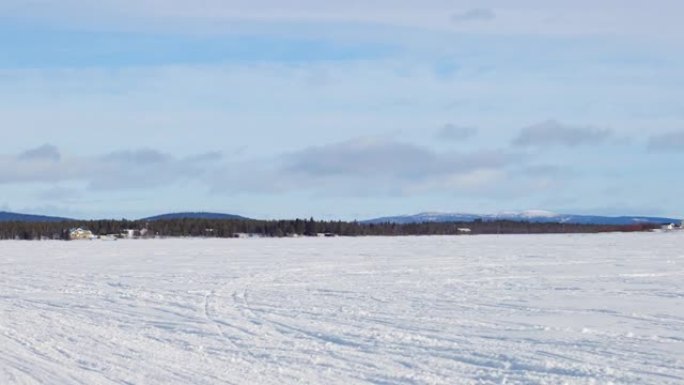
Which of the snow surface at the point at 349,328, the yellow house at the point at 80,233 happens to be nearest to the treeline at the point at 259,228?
the yellow house at the point at 80,233

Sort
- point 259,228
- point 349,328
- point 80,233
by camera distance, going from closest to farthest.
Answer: point 349,328
point 80,233
point 259,228

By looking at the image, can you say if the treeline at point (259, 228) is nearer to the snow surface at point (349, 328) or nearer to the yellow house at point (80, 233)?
the yellow house at point (80, 233)

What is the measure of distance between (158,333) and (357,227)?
299ft

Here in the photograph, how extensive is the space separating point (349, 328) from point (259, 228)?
305ft

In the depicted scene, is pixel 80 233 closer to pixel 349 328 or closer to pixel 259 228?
pixel 259 228

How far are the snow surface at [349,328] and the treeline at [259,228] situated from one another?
74.7 m

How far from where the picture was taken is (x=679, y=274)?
71.3 feet

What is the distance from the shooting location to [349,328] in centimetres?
1223

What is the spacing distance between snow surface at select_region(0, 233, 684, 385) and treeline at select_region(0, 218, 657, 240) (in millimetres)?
74702

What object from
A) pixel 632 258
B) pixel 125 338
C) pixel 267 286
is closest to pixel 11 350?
pixel 125 338

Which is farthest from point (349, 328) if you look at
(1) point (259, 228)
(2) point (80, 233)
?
(1) point (259, 228)

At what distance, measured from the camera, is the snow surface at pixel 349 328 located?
895cm

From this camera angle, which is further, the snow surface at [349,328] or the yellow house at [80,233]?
the yellow house at [80,233]

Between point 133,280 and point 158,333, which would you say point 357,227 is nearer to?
point 133,280
